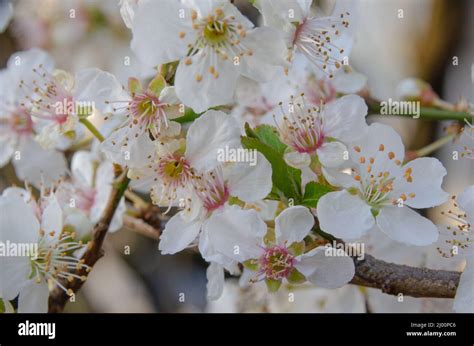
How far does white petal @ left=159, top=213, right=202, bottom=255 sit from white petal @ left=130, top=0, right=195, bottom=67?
203 millimetres

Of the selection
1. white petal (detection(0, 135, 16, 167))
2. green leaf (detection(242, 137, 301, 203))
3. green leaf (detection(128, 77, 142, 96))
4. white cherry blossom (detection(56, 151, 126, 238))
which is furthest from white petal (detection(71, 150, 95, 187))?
green leaf (detection(242, 137, 301, 203))

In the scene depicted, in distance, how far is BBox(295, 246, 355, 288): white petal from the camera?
39.9 inches

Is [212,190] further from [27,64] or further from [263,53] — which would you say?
[27,64]

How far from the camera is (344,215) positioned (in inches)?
39.4

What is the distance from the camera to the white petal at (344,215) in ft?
3.22

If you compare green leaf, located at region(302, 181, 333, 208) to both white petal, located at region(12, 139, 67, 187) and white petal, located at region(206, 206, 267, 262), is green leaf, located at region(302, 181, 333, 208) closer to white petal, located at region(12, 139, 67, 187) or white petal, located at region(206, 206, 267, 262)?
white petal, located at region(206, 206, 267, 262)

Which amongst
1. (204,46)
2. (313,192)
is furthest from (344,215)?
(204,46)

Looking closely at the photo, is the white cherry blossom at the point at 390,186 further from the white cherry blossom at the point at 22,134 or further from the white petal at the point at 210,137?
the white cherry blossom at the point at 22,134

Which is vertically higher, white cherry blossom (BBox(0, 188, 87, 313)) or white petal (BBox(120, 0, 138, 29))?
white petal (BBox(120, 0, 138, 29))

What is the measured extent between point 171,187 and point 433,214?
1.32 metres

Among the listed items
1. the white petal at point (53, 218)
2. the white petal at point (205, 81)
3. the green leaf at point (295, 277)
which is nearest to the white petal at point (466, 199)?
the green leaf at point (295, 277)

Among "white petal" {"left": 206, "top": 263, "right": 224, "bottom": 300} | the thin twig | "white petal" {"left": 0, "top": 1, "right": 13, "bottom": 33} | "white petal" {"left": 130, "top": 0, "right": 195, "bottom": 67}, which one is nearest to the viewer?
"white petal" {"left": 130, "top": 0, "right": 195, "bottom": 67}

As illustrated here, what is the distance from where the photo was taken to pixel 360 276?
3.52 ft

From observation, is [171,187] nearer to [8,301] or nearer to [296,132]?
[296,132]
